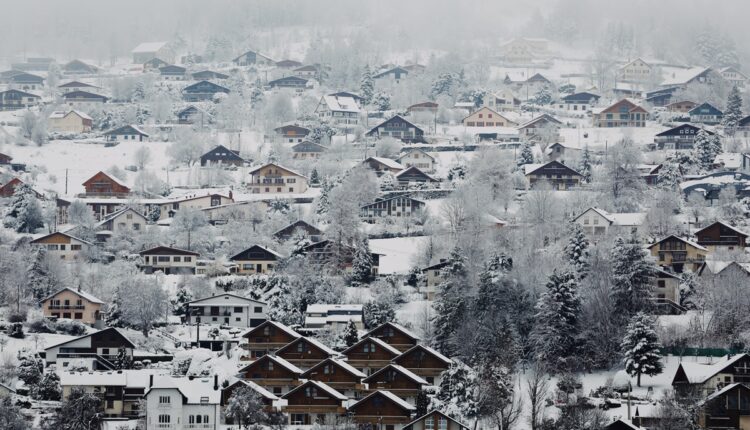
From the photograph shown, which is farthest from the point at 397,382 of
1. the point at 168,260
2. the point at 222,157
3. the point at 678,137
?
the point at 678,137

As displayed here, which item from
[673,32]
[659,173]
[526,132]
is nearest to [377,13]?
[673,32]

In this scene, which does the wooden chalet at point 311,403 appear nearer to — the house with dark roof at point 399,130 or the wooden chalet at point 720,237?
the wooden chalet at point 720,237

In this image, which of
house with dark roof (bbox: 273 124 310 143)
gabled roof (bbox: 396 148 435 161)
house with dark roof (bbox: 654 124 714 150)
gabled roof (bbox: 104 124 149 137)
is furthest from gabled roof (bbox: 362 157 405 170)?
gabled roof (bbox: 104 124 149 137)

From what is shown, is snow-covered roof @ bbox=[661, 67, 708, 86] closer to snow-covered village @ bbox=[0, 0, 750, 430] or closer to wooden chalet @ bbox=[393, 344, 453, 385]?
snow-covered village @ bbox=[0, 0, 750, 430]

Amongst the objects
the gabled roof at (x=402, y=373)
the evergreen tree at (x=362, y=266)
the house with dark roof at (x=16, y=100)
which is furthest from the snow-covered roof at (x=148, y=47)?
the gabled roof at (x=402, y=373)

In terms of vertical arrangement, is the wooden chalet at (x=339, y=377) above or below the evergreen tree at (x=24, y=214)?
below

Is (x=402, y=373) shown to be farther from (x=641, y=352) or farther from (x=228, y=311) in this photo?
(x=228, y=311)

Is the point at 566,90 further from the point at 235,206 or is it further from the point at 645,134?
the point at 235,206
